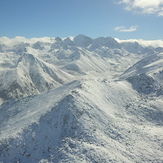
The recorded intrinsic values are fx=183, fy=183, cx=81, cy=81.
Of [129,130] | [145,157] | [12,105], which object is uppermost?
[12,105]

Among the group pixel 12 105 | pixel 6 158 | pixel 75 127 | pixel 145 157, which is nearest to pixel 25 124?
pixel 6 158

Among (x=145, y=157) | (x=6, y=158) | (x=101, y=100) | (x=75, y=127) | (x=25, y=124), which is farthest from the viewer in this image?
(x=101, y=100)

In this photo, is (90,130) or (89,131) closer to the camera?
(89,131)

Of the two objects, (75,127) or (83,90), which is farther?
(83,90)

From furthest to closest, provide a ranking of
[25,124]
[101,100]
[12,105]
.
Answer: [12,105]
[101,100]
[25,124]

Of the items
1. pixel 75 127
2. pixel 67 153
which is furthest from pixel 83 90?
pixel 67 153

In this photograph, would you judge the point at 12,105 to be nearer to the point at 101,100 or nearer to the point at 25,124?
the point at 25,124

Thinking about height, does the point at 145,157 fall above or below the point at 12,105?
below
